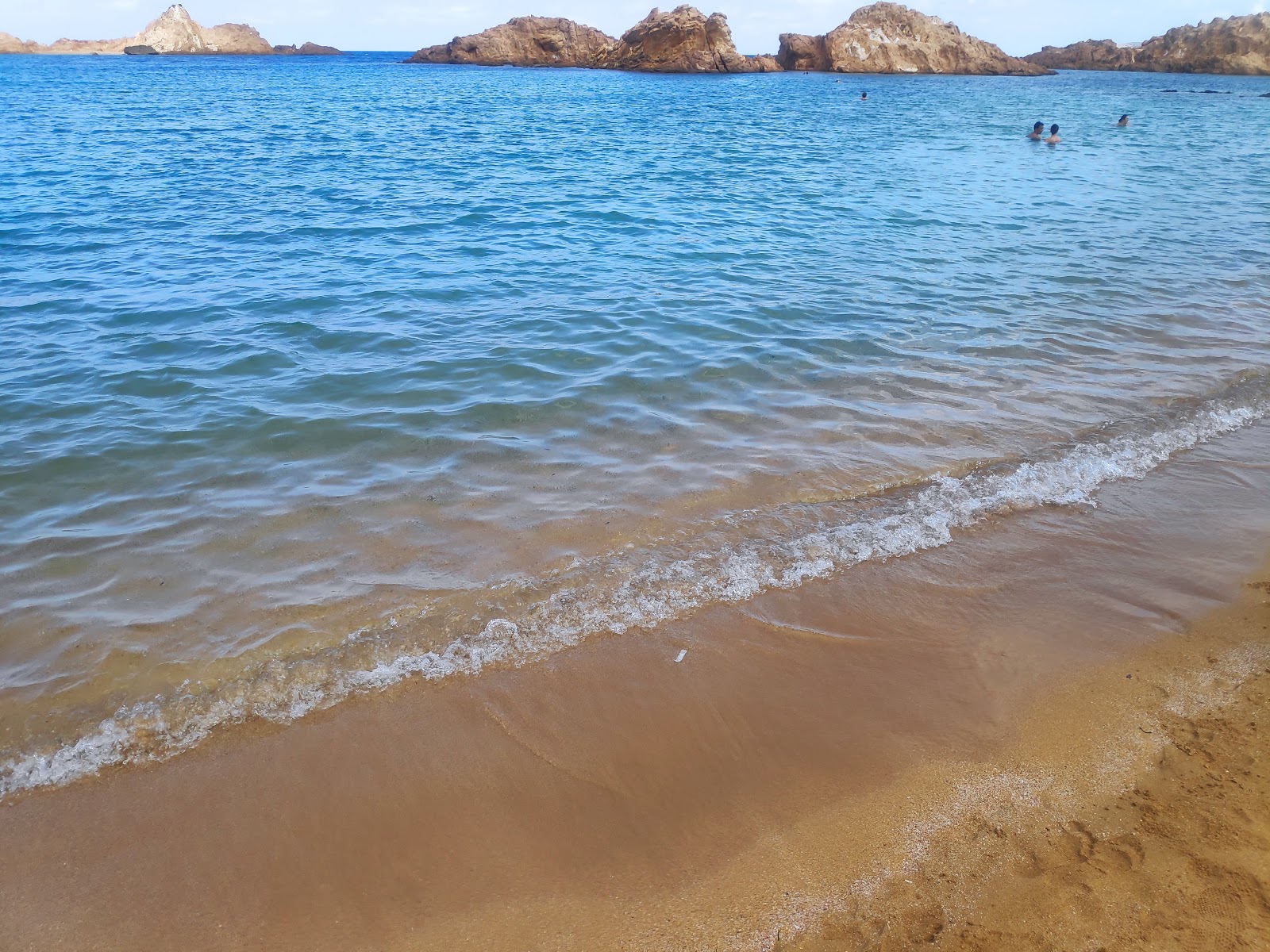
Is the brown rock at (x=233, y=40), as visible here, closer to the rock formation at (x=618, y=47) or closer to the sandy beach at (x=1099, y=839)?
the rock formation at (x=618, y=47)

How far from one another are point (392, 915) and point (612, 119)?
3028 centimetres

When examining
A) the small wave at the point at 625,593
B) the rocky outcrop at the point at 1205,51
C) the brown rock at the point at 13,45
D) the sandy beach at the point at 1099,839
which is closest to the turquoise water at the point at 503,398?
the small wave at the point at 625,593

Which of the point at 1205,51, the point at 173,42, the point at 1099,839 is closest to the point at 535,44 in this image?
the point at 1205,51

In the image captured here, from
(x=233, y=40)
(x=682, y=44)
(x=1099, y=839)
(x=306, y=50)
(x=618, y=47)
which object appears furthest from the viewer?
(x=306, y=50)

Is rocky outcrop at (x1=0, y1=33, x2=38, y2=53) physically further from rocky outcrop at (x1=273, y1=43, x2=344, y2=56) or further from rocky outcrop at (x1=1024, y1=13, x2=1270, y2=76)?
rocky outcrop at (x1=1024, y1=13, x2=1270, y2=76)

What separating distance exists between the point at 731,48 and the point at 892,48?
1453 centimetres

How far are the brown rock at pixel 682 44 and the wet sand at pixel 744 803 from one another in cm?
7164

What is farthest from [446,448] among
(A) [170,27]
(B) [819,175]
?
(A) [170,27]

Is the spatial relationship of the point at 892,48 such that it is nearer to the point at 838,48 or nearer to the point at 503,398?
the point at 838,48

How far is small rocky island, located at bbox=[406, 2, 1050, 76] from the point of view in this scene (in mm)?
65688

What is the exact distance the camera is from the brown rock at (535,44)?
73438mm

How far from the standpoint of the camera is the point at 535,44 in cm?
7488

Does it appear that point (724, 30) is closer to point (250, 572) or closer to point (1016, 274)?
point (1016, 274)

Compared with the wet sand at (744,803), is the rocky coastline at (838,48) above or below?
above
